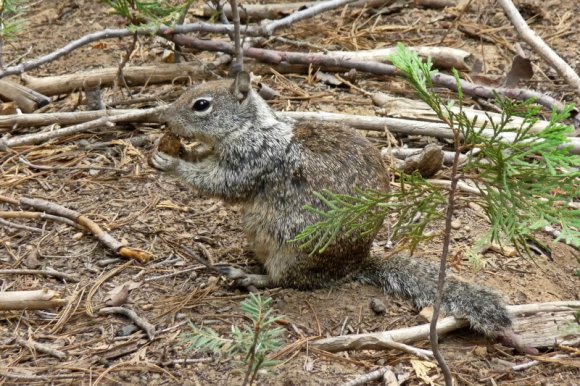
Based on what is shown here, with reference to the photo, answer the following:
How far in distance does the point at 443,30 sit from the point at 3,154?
3.87 metres

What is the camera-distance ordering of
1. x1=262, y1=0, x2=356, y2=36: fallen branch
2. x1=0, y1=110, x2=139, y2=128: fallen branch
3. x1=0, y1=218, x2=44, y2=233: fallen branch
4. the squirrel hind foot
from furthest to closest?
1. x1=262, y1=0, x2=356, y2=36: fallen branch
2. x1=0, y1=110, x2=139, y2=128: fallen branch
3. x1=0, y1=218, x2=44, y2=233: fallen branch
4. the squirrel hind foot

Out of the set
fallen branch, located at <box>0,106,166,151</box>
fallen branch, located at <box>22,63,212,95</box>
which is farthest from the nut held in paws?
fallen branch, located at <box>22,63,212,95</box>

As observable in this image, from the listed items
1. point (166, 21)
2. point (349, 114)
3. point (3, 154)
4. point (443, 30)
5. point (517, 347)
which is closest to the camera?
point (517, 347)

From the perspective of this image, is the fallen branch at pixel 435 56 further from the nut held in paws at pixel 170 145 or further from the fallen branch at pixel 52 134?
the nut held in paws at pixel 170 145

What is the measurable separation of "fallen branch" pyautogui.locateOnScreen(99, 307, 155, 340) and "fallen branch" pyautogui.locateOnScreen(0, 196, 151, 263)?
20.3 inches

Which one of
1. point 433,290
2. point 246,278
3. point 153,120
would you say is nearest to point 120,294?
point 246,278

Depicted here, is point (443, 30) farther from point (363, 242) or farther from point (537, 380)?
point (537, 380)

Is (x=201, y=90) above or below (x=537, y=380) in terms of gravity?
above

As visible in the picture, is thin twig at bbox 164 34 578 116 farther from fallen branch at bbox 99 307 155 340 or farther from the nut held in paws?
fallen branch at bbox 99 307 155 340

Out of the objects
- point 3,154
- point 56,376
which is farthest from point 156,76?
point 56,376

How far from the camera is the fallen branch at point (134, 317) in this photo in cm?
361

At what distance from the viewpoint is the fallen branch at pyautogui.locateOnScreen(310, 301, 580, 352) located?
139 inches

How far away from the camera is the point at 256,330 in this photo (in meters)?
2.58

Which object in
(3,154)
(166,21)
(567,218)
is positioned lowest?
(3,154)
